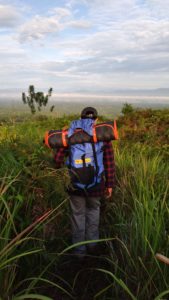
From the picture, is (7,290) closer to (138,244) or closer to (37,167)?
(138,244)

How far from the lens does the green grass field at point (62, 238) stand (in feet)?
9.40

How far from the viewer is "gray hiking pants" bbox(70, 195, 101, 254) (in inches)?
176

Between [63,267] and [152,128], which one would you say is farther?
[152,128]

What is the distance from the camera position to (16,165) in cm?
388

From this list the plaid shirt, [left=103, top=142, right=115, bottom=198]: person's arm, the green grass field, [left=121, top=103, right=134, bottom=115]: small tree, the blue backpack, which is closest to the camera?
the green grass field

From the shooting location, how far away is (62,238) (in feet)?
13.1

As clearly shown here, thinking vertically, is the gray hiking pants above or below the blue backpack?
below

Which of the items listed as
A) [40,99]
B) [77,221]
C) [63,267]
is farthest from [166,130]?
[40,99]

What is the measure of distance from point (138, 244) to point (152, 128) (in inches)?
242

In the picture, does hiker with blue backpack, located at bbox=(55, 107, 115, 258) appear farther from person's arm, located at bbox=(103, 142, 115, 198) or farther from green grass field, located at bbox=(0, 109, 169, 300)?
green grass field, located at bbox=(0, 109, 169, 300)

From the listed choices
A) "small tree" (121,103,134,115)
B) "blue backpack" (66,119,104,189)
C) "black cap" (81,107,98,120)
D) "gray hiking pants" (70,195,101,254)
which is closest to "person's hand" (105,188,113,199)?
"gray hiking pants" (70,195,101,254)

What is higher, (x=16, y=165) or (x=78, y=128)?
(x=78, y=128)

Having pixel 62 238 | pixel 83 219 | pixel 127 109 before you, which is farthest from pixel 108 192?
pixel 127 109

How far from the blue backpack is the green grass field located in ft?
0.93
